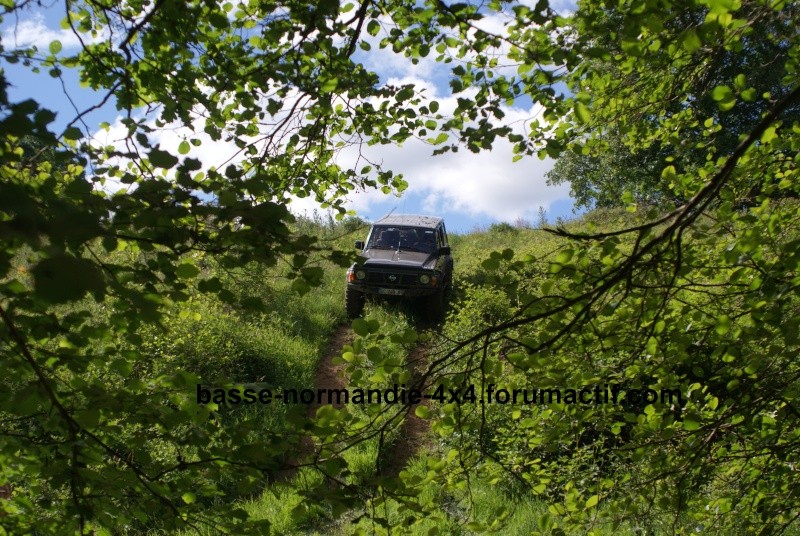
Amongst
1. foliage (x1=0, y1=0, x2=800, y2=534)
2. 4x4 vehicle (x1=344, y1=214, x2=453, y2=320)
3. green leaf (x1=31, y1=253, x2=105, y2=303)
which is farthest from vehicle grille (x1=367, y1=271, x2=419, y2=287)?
green leaf (x1=31, y1=253, x2=105, y2=303)

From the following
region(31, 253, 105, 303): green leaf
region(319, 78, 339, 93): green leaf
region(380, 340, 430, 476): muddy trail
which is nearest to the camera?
region(31, 253, 105, 303): green leaf

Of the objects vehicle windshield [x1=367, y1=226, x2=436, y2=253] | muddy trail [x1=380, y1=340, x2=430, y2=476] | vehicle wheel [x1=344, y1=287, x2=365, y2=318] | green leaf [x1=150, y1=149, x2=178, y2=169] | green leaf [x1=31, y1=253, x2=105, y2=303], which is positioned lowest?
muddy trail [x1=380, y1=340, x2=430, y2=476]

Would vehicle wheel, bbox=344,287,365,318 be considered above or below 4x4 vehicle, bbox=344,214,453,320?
below

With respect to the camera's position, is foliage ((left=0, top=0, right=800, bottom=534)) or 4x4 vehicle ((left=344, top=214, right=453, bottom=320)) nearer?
foliage ((left=0, top=0, right=800, bottom=534))

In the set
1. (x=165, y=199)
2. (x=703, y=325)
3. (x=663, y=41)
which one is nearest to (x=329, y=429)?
(x=165, y=199)

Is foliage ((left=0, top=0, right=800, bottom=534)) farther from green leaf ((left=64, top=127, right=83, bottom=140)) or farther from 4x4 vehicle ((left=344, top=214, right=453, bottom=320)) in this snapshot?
4x4 vehicle ((left=344, top=214, right=453, bottom=320))

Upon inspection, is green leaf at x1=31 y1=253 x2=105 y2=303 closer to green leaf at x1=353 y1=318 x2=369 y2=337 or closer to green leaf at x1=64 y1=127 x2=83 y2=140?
green leaf at x1=353 y1=318 x2=369 y2=337

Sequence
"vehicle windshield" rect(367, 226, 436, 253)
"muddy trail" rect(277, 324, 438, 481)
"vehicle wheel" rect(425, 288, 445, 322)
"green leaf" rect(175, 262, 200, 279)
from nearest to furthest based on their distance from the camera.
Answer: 1. "green leaf" rect(175, 262, 200, 279)
2. "muddy trail" rect(277, 324, 438, 481)
3. "vehicle wheel" rect(425, 288, 445, 322)
4. "vehicle windshield" rect(367, 226, 436, 253)

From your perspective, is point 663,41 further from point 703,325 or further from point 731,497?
point 731,497

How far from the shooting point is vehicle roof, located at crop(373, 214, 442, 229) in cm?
1351

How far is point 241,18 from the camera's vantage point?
398 cm

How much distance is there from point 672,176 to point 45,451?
3.11 meters

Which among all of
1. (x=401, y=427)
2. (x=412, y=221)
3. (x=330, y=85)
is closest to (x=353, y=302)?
(x=412, y=221)

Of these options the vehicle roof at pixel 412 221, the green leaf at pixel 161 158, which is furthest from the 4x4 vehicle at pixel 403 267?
the green leaf at pixel 161 158
